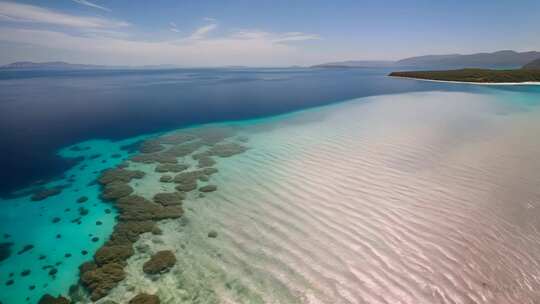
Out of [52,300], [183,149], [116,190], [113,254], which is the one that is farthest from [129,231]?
[183,149]

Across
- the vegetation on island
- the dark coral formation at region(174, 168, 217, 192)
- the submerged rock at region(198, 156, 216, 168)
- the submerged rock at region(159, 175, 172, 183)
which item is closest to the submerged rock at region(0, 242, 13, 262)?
the submerged rock at region(159, 175, 172, 183)

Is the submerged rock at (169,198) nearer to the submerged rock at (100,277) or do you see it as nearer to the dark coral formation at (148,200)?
the dark coral formation at (148,200)

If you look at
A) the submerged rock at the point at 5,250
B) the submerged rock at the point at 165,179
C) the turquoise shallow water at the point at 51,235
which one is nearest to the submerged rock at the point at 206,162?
the submerged rock at the point at 165,179

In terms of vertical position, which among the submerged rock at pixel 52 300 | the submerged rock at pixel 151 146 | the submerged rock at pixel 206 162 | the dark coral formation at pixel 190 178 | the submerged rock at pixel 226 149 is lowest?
the submerged rock at pixel 52 300

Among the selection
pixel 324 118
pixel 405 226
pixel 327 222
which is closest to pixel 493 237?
pixel 405 226

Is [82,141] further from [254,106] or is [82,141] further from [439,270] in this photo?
[439,270]

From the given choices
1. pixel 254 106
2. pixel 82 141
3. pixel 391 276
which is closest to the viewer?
pixel 391 276
